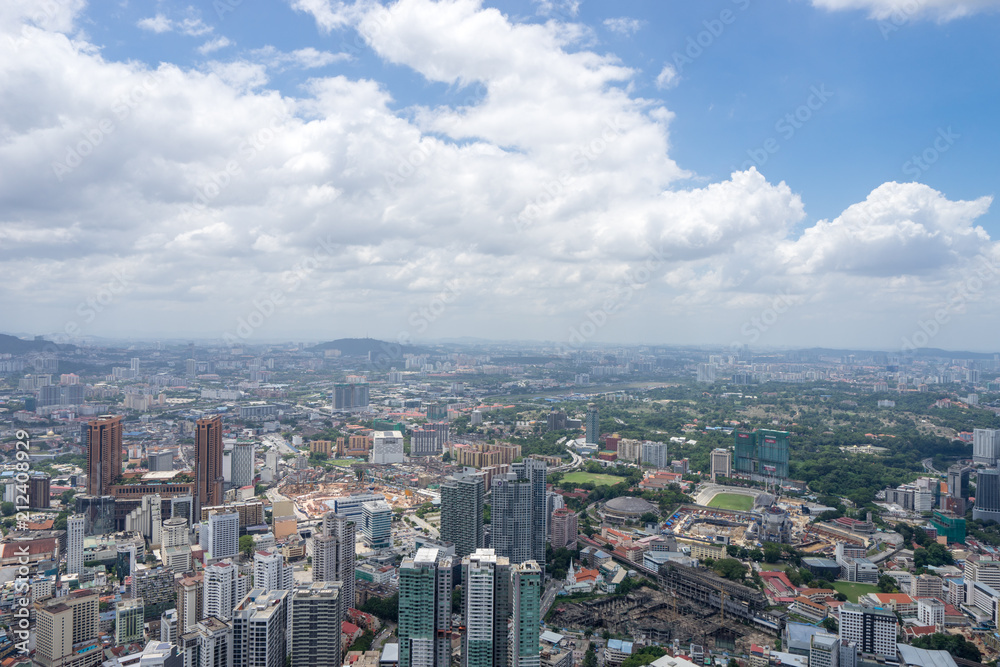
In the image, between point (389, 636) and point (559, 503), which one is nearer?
point (389, 636)

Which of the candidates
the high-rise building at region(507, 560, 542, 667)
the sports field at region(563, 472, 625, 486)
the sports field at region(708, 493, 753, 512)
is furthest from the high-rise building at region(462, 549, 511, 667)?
the sports field at region(563, 472, 625, 486)

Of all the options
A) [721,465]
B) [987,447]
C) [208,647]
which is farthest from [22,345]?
[987,447]

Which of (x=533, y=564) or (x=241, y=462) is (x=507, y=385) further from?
(x=533, y=564)

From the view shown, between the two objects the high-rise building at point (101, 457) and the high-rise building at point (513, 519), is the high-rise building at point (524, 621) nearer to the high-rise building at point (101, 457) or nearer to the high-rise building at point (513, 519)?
the high-rise building at point (513, 519)

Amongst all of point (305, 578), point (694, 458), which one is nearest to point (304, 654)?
point (305, 578)

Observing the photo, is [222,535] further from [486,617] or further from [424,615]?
[486,617]

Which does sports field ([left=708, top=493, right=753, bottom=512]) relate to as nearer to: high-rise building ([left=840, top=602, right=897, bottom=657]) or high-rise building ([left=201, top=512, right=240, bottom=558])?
high-rise building ([left=840, top=602, right=897, bottom=657])
